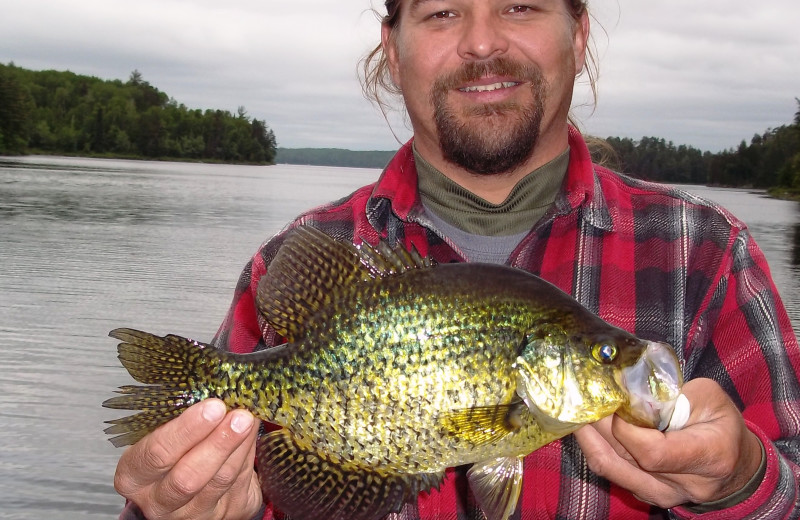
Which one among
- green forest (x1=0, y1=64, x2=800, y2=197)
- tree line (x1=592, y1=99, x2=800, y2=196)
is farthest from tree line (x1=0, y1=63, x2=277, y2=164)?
tree line (x1=592, y1=99, x2=800, y2=196)

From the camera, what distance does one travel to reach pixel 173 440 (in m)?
2.84

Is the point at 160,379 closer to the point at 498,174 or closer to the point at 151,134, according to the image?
the point at 498,174

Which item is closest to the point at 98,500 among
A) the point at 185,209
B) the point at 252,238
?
the point at 252,238

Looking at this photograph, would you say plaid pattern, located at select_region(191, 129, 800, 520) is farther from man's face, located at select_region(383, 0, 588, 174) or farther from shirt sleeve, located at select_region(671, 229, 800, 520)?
man's face, located at select_region(383, 0, 588, 174)

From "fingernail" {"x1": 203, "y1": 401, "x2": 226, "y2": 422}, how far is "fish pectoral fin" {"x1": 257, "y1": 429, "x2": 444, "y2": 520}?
22 centimetres

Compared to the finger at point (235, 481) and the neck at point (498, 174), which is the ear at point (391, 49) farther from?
the finger at point (235, 481)

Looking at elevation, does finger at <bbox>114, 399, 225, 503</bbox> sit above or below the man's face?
below

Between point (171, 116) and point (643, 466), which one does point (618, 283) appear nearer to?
point (643, 466)

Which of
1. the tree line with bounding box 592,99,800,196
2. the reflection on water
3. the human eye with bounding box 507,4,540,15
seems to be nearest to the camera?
the human eye with bounding box 507,4,540,15

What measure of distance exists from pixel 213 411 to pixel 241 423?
0.33 ft

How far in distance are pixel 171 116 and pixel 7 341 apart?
444 feet

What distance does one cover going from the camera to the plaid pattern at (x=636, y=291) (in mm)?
3412

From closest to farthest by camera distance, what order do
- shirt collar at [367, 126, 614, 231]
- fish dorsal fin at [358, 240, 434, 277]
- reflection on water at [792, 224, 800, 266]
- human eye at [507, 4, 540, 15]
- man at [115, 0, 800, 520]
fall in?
fish dorsal fin at [358, 240, 434, 277] < man at [115, 0, 800, 520] < shirt collar at [367, 126, 614, 231] < human eye at [507, 4, 540, 15] < reflection on water at [792, 224, 800, 266]

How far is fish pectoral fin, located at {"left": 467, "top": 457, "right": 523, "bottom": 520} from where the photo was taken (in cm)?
272
